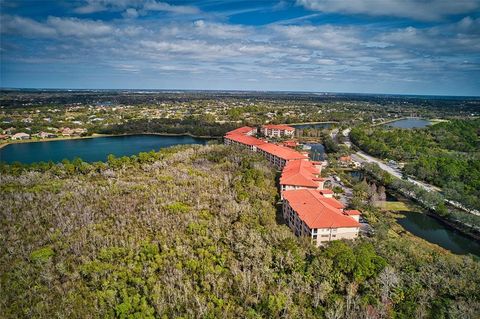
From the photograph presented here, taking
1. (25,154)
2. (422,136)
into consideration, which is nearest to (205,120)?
(25,154)

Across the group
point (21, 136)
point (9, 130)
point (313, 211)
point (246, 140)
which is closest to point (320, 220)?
point (313, 211)

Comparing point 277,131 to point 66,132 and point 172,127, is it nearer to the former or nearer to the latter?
point 172,127

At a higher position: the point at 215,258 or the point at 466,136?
the point at 466,136

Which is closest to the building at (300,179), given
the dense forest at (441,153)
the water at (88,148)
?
the dense forest at (441,153)

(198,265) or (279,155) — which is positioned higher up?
(279,155)

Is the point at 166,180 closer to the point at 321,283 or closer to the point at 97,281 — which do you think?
the point at 97,281

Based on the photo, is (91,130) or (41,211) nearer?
(41,211)
